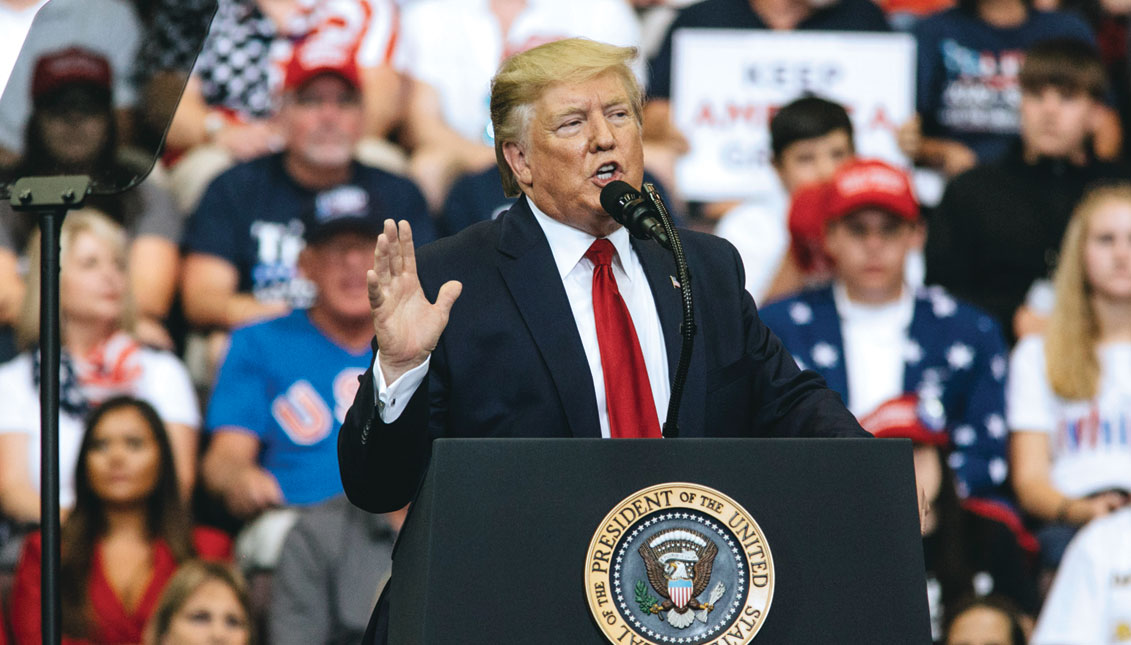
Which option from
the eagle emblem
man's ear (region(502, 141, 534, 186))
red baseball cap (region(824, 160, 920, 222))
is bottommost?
the eagle emblem

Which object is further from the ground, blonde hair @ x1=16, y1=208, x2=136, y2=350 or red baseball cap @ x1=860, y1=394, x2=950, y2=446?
blonde hair @ x1=16, y1=208, x2=136, y2=350

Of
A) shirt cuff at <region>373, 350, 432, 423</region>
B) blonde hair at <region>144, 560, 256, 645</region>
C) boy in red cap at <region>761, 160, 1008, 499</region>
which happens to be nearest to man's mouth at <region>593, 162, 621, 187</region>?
shirt cuff at <region>373, 350, 432, 423</region>

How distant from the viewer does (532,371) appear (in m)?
2.29

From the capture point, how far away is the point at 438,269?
2.41 meters

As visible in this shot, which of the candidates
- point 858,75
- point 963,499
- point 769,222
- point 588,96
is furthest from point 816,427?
point 858,75

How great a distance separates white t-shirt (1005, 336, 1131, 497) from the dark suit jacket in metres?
2.74

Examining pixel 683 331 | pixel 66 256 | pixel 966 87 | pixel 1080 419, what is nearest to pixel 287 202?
pixel 66 256

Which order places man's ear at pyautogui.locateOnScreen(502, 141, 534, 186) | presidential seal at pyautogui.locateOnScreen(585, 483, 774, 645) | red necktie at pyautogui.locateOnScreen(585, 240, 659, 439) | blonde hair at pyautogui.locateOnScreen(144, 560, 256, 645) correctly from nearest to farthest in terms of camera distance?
1. presidential seal at pyautogui.locateOnScreen(585, 483, 774, 645)
2. red necktie at pyautogui.locateOnScreen(585, 240, 659, 439)
3. man's ear at pyautogui.locateOnScreen(502, 141, 534, 186)
4. blonde hair at pyautogui.locateOnScreen(144, 560, 256, 645)

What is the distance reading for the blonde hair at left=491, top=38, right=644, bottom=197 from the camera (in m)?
2.43

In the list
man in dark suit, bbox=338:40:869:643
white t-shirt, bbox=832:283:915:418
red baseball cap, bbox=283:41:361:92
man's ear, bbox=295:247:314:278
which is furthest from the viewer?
red baseball cap, bbox=283:41:361:92

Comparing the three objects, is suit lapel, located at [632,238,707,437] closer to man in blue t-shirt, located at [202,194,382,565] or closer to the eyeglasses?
man in blue t-shirt, located at [202,194,382,565]

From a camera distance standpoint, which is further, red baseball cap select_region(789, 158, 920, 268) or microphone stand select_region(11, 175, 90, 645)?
red baseball cap select_region(789, 158, 920, 268)

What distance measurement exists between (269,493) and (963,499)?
2.10 m

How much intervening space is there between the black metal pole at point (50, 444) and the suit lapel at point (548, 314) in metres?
0.65
